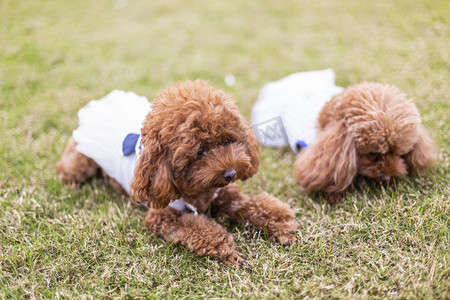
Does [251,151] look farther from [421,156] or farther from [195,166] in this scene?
[421,156]

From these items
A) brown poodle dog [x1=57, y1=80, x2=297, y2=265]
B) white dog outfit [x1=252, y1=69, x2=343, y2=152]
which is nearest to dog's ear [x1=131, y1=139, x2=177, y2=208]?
brown poodle dog [x1=57, y1=80, x2=297, y2=265]

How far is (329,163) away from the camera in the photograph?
2.83 meters

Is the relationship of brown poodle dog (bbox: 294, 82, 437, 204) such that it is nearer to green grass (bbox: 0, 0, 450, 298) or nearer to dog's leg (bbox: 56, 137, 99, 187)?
green grass (bbox: 0, 0, 450, 298)

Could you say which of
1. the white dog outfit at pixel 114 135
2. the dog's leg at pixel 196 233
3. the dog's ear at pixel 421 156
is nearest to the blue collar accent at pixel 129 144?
the white dog outfit at pixel 114 135

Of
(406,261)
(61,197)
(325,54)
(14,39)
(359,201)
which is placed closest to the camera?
(406,261)

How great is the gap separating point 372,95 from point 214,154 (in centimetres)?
140

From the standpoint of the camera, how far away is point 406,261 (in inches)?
85.5

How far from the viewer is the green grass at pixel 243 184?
87.7 inches

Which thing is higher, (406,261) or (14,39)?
(14,39)

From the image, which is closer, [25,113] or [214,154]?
[214,154]

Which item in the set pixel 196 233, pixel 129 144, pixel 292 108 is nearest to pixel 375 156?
pixel 292 108

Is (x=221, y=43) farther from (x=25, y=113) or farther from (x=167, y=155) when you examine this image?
(x=167, y=155)

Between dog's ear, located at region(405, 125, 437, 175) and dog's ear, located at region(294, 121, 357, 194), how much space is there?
0.47m

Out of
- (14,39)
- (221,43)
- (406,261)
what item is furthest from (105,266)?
(14,39)
